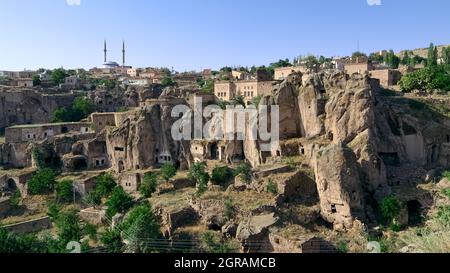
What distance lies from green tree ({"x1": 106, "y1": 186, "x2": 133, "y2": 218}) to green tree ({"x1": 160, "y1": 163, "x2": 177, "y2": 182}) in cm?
260

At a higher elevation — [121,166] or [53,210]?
[121,166]

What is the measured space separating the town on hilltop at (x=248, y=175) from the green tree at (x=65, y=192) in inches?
2.5

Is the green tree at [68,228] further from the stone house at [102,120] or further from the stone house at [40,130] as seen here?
the stone house at [40,130]

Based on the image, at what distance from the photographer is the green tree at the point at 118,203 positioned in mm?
25438

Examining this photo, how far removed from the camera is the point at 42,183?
1185 inches

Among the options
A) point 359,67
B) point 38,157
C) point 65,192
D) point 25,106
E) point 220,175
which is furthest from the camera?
point 359,67

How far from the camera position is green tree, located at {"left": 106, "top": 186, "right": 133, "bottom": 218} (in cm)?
2544

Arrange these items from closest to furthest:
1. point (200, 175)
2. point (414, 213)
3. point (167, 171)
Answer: point (414, 213), point (200, 175), point (167, 171)

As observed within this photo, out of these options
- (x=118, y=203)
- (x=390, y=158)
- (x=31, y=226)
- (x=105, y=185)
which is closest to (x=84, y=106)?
(x=105, y=185)

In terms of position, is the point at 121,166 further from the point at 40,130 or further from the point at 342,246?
the point at 342,246

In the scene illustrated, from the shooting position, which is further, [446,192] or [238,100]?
[238,100]

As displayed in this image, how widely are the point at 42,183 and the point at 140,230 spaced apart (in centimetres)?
1281

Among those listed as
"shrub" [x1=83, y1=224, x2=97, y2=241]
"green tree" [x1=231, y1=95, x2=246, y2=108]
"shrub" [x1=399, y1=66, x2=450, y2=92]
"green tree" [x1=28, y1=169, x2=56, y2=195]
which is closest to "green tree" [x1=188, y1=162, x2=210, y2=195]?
"shrub" [x1=83, y1=224, x2=97, y2=241]
